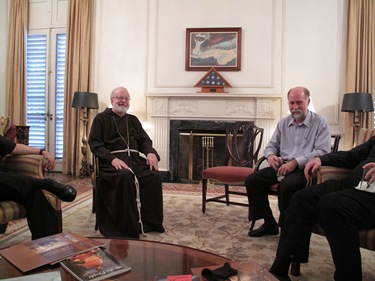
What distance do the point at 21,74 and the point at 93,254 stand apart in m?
5.28

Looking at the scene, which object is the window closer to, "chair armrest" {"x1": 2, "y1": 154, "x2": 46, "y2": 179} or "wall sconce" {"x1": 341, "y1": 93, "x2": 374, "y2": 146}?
"chair armrest" {"x1": 2, "y1": 154, "x2": 46, "y2": 179}

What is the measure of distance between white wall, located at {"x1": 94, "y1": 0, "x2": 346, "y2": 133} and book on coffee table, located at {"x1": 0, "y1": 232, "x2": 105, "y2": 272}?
12.4 ft

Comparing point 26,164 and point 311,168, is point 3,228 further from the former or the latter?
point 311,168

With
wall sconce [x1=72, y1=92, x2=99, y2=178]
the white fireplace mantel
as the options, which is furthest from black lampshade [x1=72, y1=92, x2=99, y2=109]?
the white fireplace mantel

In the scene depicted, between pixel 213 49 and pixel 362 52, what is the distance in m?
2.21

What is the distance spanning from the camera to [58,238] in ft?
4.39

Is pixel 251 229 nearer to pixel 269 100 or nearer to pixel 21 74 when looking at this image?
pixel 269 100

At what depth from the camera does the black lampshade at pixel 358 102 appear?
4258 mm

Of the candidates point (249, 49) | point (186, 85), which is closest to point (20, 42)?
point (186, 85)

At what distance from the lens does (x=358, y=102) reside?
426 cm

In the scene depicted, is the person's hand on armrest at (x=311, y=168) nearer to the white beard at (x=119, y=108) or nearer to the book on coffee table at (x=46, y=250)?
the book on coffee table at (x=46, y=250)

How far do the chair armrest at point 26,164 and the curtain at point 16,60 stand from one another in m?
3.81

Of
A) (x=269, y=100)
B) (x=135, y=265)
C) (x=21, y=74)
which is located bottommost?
(x=135, y=265)

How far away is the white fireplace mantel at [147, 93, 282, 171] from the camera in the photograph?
15.6 ft
